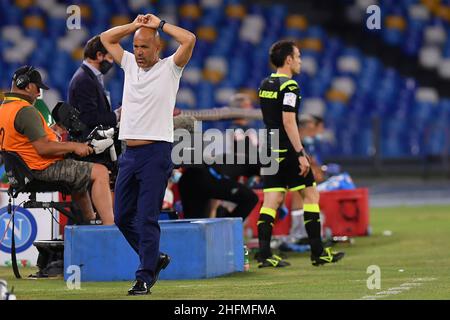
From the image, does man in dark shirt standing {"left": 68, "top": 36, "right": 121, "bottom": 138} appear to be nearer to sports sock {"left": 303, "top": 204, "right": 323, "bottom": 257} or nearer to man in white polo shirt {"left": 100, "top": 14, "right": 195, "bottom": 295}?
sports sock {"left": 303, "top": 204, "right": 323, "bottom": 257}

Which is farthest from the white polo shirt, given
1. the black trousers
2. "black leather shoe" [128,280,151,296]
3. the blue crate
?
the black trousers

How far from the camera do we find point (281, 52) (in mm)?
11992

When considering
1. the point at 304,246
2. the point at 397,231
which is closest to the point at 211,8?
the point at 397,231

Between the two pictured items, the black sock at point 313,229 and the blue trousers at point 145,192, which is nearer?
the blue trousers at point 145,192

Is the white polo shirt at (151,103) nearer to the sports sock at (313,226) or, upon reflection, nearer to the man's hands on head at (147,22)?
the man's hands on head at (147,22)

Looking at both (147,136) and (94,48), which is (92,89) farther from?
(147,136)

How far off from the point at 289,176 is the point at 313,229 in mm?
568

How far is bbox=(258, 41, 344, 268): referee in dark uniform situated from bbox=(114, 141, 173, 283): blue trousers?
9.26 feet

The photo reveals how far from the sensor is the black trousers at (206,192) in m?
13.4

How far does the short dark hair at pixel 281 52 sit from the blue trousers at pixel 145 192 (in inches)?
121

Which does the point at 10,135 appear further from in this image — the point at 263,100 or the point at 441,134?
the point at 441,134

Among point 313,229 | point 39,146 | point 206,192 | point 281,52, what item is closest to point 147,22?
point 39,146

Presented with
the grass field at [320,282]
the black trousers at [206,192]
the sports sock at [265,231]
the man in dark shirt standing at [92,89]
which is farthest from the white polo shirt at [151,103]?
the black trousers at [206,192]

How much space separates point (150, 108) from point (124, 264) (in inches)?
76.0
